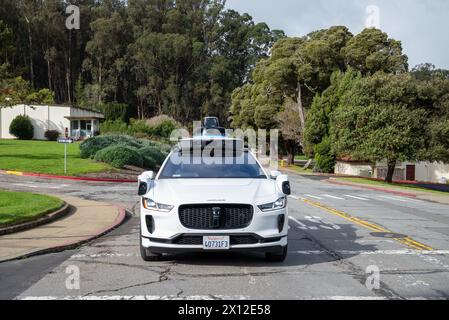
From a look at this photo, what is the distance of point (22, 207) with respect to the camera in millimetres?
13258

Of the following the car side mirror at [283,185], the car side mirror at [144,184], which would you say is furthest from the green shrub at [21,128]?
the car side mirror at [283,185]

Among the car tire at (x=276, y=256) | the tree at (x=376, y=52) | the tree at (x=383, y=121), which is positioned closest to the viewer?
the car tire at (x=276, y=256)

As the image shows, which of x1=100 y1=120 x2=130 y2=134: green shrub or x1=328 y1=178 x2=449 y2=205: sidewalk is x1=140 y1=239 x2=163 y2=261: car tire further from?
x1=100 y1=120 x2=130 y2=134: green shrub

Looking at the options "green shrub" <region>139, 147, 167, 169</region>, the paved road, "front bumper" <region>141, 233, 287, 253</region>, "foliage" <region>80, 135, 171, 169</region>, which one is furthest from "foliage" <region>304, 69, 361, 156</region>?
"front bumper" <region>141, 233, 287, 253</region>

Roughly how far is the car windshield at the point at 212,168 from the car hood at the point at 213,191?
397 mm

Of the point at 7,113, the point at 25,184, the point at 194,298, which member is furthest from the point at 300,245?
the point at 7,113

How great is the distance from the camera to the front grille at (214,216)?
7582 millimetres

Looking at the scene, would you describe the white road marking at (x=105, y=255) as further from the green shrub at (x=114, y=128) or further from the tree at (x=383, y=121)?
the green shrub at (x=114, y=128)

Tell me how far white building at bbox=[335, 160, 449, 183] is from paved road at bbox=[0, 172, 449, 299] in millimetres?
36859

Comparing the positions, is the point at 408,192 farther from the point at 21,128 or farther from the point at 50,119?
the point at 50,119

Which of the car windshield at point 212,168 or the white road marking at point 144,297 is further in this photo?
the car windshield at point 212,168

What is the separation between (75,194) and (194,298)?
14.7m

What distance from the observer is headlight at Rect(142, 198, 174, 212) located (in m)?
7.68
